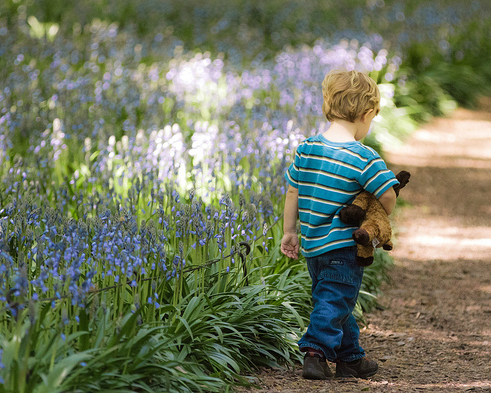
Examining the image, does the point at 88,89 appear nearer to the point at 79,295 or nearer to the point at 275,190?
the point at 275,190

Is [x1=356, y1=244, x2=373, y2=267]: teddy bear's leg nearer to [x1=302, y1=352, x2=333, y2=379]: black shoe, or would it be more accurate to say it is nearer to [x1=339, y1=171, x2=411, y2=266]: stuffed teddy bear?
[x1=339, y1=171, x2=411, y2=266]: stuffed teddy bear

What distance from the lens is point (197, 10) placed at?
1423cm

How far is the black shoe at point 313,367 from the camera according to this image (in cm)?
324

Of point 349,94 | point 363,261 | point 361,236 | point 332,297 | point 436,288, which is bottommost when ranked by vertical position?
point 436,288

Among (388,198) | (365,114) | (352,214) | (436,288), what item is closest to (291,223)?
(352,214)

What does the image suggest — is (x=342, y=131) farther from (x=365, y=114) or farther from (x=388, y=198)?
(x=388, y=198)

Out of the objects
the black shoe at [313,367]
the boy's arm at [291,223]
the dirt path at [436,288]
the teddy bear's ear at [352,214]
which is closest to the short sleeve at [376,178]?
the teddy bear's ear at [352,214]

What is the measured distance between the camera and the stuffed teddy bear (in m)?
3.06

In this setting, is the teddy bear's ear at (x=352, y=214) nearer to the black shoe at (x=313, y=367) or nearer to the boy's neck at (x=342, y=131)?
the boy's neck at (x=342, y=131)

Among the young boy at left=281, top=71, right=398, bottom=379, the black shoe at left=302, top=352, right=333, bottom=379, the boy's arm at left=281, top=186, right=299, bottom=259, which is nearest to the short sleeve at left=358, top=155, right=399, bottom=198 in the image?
the young boy at left=281, top=71, right=398, bottom=379

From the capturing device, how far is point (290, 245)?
3.41 m

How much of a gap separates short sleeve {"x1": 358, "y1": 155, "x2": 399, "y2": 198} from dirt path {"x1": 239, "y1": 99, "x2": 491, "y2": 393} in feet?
3.17

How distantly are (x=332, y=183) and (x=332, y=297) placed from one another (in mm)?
550

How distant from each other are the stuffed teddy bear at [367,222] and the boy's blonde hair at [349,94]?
15.8 inches
